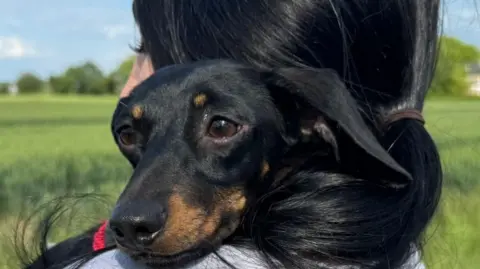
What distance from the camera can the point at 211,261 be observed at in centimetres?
176

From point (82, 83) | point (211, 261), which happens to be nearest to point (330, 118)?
point (211, 261)

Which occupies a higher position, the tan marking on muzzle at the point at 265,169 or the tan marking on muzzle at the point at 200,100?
the tan marking on muzzle at the point at 200,100

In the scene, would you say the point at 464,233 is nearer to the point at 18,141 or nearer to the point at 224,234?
the point at 224,234

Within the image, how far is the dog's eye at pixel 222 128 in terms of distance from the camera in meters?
1.94

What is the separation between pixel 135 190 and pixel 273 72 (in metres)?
0.52

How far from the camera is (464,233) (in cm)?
557

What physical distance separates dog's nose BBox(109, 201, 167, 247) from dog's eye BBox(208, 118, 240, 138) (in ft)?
0.99

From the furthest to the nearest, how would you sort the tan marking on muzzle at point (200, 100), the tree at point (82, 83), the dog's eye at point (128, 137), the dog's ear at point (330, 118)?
the tree at point (82, 83) < the dog's eye at point (128, 137) < the tan marking on muzzle at point (200, 100) < the dog's ear at point (330, 118)

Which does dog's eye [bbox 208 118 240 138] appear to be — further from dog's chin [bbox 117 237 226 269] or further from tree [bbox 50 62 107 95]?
tree [bbox 50 62 107 95]

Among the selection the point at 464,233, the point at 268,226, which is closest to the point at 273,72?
the point at 268,226

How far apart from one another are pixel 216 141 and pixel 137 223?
0.37 m

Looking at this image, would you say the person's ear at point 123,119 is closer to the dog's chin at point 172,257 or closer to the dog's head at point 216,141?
the dog's head at point 216,141

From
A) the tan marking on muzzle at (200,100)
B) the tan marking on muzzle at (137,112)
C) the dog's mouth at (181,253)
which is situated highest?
the tan marking on muzzle at (200,100)

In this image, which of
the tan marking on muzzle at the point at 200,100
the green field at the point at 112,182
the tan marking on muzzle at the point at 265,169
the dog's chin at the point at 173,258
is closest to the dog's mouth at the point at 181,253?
the dog's chin at the point at 173,258
